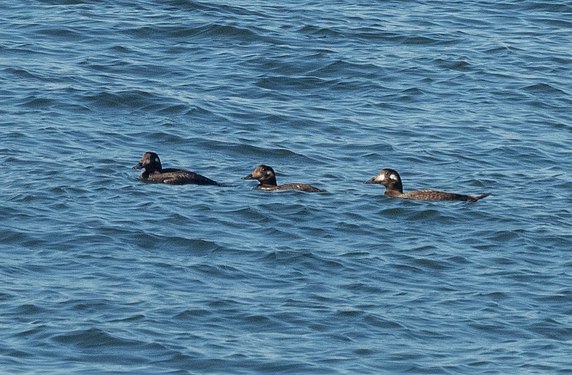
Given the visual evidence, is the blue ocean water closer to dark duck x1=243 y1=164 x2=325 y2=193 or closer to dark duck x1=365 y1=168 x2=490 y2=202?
dark duck x1=365 y1=168 x2=490 y2=202

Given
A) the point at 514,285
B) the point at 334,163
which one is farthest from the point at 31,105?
the point at 514,285

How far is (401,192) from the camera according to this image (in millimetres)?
17844

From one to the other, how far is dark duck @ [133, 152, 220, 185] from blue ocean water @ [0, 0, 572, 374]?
201 millimetres

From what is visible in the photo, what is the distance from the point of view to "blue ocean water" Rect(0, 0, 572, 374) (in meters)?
13.0

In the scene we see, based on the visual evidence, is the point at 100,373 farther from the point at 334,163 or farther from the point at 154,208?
the point at 334,163

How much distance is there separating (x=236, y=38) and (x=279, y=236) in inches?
374

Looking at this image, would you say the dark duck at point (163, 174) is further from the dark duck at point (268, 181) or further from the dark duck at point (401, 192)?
the dark duck at point (401, 192)

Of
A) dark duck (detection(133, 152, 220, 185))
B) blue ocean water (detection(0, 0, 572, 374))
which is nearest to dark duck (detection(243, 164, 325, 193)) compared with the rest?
blue ocean water (detection(0, 0, 572, 374))

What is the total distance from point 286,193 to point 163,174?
1425 mm

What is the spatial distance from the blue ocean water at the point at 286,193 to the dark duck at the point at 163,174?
0.66 ft

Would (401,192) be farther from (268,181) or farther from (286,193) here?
(268,181)

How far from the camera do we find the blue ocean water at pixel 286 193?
13000 mm

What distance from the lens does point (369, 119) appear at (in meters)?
21.1

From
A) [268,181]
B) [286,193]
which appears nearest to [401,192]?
[286,193]
